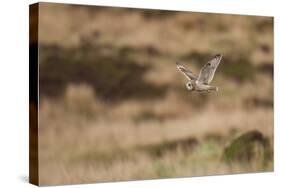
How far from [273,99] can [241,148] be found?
808 millimetres

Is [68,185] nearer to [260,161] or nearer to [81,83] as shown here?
[81,83]

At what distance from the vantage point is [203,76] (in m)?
9.70

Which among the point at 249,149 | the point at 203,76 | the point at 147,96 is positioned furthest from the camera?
the point at 249,149

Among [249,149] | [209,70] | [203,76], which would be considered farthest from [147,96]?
[249,149]

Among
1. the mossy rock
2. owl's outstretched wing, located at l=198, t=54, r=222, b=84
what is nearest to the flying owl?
owl's outstretched wing, located at l=198, t=54, r=222, b=84

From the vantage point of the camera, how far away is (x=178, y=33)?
9547mm

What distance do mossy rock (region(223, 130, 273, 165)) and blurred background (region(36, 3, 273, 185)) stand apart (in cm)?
1

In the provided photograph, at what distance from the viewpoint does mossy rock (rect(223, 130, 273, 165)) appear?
32.6 feet

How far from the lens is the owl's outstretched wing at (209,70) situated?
9.70 m

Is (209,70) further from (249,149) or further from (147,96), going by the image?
(249,149)

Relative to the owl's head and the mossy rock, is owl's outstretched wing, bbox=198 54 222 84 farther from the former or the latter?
the mossy rock

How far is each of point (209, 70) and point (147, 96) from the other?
92cm

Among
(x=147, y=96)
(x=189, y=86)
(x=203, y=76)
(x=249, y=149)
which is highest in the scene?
(x=203, y=76)

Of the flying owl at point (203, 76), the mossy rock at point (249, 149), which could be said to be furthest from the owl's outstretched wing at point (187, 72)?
the mossy rock at point (249, 149)
